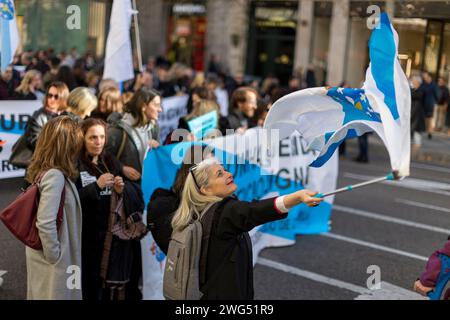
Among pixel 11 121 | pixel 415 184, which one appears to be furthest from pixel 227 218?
pixel 415 184

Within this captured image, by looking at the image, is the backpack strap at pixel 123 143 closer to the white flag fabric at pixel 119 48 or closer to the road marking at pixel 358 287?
the road marking at pixel 358 287

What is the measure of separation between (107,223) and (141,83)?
18.1 feet

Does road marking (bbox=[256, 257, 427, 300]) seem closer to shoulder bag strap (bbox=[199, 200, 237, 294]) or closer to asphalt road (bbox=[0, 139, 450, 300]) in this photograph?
asphalt road (bbox=[0, 139, 450, 300])

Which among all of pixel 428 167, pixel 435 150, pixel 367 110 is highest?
pixel 367 110

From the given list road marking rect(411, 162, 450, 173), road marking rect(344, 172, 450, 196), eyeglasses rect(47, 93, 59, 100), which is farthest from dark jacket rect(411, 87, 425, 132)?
eyeglasses rect(47, 93, 59, 100)

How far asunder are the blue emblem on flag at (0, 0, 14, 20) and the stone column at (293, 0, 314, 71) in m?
17.8

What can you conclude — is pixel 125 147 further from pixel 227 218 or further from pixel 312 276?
pixel 227 218

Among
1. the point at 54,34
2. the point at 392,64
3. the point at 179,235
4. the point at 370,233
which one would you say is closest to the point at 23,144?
the point at 179,235

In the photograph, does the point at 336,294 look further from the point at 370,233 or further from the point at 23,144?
the point at 23,144

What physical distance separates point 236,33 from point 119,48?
17.7 meters

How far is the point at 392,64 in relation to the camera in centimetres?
309

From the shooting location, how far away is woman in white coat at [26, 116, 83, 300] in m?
3.99

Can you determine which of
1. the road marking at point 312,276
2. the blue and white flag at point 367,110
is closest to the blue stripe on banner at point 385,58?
the blue and white flag at point 367,110

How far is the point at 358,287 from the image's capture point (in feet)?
20.4
